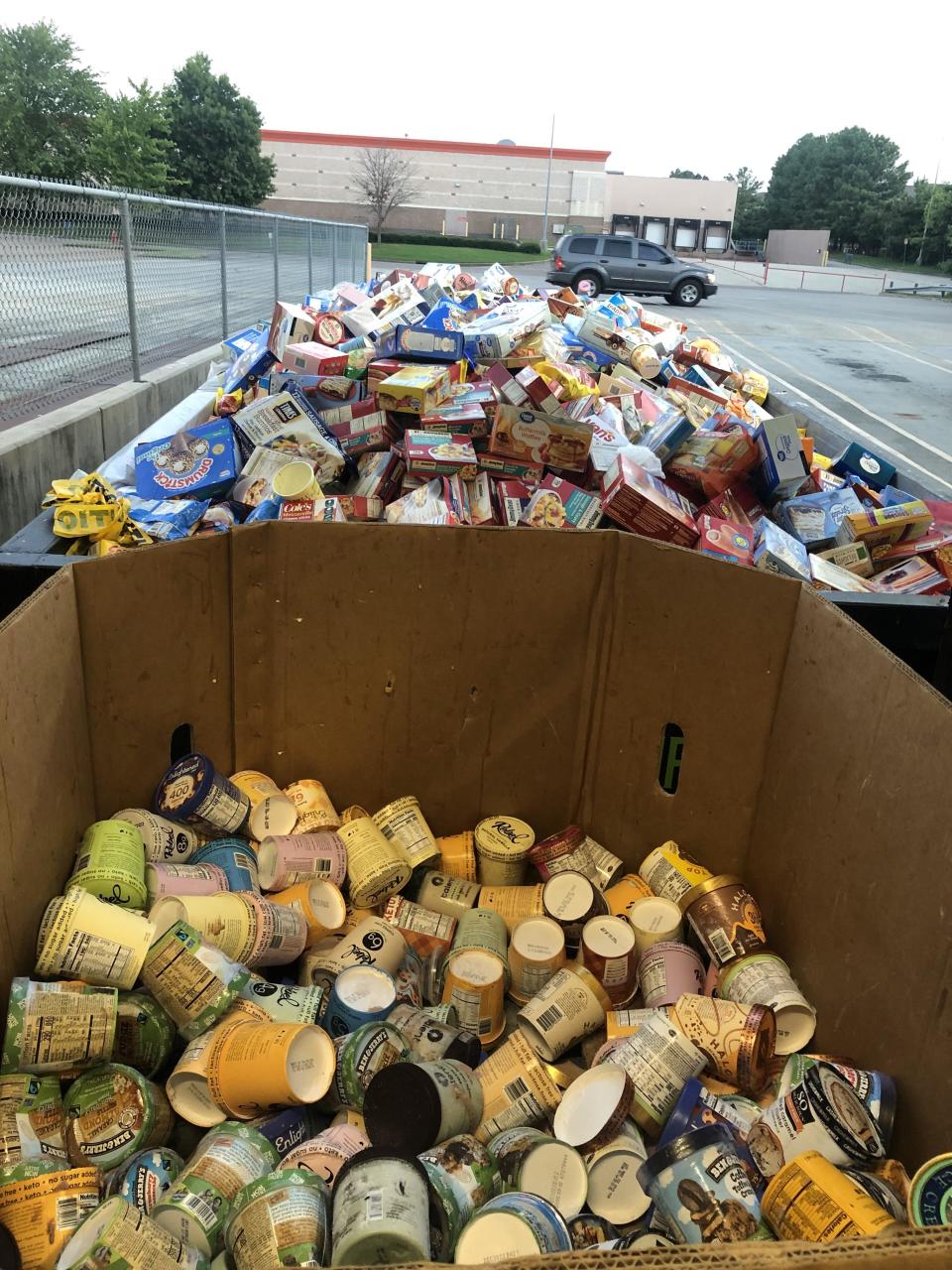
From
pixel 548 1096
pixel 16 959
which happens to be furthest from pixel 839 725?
pixel 16 959

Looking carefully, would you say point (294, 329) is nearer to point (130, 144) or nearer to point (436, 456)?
point (436, 456)

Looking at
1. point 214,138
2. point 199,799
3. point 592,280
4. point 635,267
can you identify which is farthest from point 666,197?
point 199,799

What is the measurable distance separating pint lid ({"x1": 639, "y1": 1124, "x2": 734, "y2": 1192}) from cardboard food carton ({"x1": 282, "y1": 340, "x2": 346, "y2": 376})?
3691 mm

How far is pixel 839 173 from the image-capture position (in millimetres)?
72500

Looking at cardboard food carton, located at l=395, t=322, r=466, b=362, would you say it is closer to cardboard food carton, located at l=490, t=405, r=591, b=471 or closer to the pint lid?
cardboard food carton, located at l=490, t=405, r=591, b=471

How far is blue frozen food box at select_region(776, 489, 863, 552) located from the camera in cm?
370

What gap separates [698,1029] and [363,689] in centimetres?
129

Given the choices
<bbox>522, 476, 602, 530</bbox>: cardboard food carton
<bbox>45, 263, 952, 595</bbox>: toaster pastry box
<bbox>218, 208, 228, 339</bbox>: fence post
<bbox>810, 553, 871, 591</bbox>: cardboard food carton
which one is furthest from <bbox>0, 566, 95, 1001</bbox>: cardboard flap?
<bbox>218, 208, 228, 339</bbox>: fence post

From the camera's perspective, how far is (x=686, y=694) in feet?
8.46

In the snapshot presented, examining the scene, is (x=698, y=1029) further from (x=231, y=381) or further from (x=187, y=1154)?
(x=231, y=381)

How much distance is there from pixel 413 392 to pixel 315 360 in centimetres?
83

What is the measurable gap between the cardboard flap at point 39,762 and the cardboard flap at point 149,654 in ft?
0.18

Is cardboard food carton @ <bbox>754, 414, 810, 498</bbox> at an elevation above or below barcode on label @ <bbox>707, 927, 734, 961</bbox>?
above

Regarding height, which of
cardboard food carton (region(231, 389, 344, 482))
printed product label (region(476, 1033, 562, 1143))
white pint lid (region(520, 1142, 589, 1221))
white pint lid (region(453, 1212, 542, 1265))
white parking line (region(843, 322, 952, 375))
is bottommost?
printed product label (region(476, 1033, 562, 1143))
